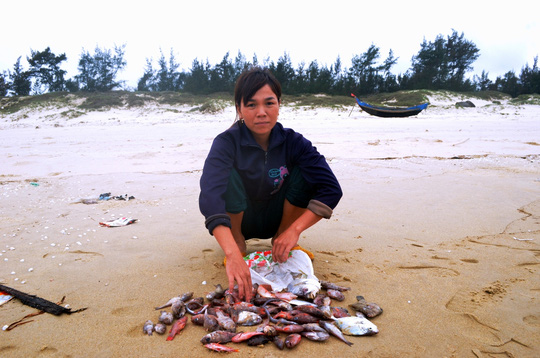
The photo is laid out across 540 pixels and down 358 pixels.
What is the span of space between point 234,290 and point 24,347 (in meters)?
0.95

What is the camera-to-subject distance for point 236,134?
208 centimetres

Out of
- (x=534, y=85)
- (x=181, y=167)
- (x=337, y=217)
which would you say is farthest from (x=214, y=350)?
(x=534, y=85)

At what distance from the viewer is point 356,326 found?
1.53 metres

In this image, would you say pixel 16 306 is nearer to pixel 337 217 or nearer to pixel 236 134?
pixel 236 134

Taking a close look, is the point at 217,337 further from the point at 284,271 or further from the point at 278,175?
the point at 278,175

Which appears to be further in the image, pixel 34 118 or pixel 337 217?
pixel 34 118

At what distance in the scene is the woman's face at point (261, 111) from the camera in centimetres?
201

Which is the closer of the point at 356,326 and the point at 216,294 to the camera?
the point at 356,326

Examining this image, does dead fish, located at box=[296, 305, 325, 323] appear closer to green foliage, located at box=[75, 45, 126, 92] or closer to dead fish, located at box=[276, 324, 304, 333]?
dead fish, located at box=[276, 324, 304, 333]

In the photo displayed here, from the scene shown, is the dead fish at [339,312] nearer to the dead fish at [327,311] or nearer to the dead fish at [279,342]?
the dead fish at [327,311]

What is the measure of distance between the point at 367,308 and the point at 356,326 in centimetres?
17

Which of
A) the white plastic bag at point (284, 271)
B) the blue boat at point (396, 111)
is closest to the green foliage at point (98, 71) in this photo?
the blue boat at point (396, 111)

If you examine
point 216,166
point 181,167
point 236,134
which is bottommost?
point 181,167

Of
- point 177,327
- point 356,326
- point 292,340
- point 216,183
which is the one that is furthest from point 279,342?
point 216,183
